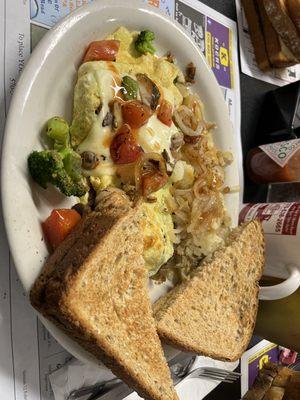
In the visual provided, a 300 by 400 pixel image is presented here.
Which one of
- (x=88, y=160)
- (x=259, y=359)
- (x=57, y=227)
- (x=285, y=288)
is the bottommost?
(x=259, y=359)

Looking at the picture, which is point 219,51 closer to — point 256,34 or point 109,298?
point 256,34

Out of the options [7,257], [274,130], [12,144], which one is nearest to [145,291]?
Result: [7,257]

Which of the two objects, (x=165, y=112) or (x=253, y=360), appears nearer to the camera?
(x=165, y=112)

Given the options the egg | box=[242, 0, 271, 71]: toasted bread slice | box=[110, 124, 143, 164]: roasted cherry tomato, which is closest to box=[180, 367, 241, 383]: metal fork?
the egg

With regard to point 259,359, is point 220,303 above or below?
above

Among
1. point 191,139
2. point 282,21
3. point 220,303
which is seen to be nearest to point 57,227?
point 191,139
